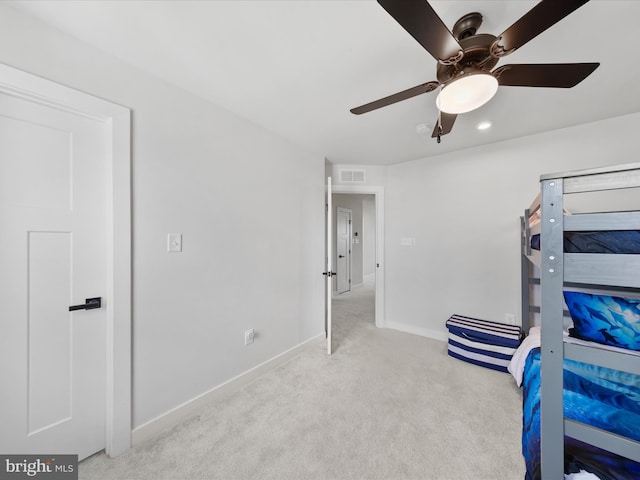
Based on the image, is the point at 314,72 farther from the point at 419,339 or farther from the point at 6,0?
the point at 419,339

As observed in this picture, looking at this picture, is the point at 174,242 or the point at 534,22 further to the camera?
the point at 174,242

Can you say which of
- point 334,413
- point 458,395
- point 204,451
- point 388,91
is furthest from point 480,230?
point 204,451

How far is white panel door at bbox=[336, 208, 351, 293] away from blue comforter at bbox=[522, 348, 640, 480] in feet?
14.8

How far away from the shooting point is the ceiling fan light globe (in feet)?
3.68

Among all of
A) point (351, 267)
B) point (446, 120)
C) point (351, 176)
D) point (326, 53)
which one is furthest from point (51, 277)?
point (351, 267)

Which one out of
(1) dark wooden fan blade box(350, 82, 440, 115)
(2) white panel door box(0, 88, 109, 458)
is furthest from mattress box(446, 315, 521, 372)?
(2) white panel door box(0, 88, 109, 458)

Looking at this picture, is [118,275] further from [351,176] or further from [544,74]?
[351,176]

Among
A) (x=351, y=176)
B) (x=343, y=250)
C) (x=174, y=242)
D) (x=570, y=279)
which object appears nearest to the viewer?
(x=570, y=279)

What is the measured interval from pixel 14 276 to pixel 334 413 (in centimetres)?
204

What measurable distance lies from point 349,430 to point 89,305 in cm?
179

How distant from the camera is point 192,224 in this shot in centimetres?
183

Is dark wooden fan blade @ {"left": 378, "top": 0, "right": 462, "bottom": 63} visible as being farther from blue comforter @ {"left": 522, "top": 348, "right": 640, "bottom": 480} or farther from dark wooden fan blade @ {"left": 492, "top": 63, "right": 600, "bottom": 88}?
blue comforter @ {"left": 522, "top": 348, "right": 640, "bottom": 480}

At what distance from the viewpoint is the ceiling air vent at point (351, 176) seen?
3545 mm

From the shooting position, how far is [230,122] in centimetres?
210
